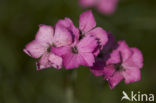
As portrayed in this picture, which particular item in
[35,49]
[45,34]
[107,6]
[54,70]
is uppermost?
[107,6]

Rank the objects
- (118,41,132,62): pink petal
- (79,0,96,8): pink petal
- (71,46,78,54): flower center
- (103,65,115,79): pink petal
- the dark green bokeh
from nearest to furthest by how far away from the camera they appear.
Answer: (71,46,78,54): flower center, (103,65,115,79): pink petal, (118,41,132,62): pink petal, the dark green bokeh, (79,0,96,8): pink petal

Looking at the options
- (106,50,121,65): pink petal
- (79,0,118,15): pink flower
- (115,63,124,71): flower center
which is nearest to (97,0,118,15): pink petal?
(79,0,118,15): pink flower

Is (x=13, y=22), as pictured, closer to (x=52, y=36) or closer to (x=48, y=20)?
(x=48, y=20)

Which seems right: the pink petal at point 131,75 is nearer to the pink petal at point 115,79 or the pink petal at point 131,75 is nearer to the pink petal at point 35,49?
the pink petal at point 115,79

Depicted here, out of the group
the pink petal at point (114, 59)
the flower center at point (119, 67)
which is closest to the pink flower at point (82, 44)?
the pink petal at point (114, 59)

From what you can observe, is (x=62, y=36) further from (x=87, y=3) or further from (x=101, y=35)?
(x=87, y=3)

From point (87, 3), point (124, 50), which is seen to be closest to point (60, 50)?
point (124, 50)

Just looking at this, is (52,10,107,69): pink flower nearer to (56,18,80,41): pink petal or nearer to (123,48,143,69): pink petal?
(56,18,80,41): pink petal
